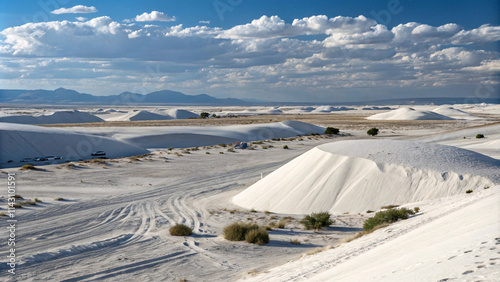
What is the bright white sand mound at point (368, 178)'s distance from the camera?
1667cm

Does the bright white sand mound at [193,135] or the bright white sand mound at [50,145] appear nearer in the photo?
the bright white sand mound at [50,145]

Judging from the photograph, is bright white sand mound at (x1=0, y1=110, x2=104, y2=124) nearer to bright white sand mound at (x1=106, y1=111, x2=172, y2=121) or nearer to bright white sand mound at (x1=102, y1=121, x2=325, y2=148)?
bright white sand mound at (x1=106, y1=111, x2=172, y2=121)

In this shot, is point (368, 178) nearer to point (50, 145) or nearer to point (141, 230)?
point (141, 230)

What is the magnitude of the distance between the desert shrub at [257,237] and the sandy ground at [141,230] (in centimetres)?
20

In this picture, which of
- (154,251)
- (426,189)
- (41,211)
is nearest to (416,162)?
(426,189)

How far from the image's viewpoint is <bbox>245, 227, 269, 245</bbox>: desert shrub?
12.6 metres

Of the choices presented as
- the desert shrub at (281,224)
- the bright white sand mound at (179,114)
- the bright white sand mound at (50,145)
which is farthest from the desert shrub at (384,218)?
the bright white sand mound at (179,114)

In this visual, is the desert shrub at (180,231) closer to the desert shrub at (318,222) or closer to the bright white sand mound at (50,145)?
the desert shrub at (318,222)

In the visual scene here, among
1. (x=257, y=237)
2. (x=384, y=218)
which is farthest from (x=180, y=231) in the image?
(x=384, y=218)

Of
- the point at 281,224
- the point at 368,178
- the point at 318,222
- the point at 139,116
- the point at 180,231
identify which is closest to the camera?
the point at 180,231

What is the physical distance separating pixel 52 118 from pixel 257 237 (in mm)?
94136

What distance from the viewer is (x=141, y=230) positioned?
14547 mm

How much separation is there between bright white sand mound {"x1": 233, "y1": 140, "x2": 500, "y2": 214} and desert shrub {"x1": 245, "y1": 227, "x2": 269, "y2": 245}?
4.52 m

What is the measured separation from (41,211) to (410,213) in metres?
14.1
